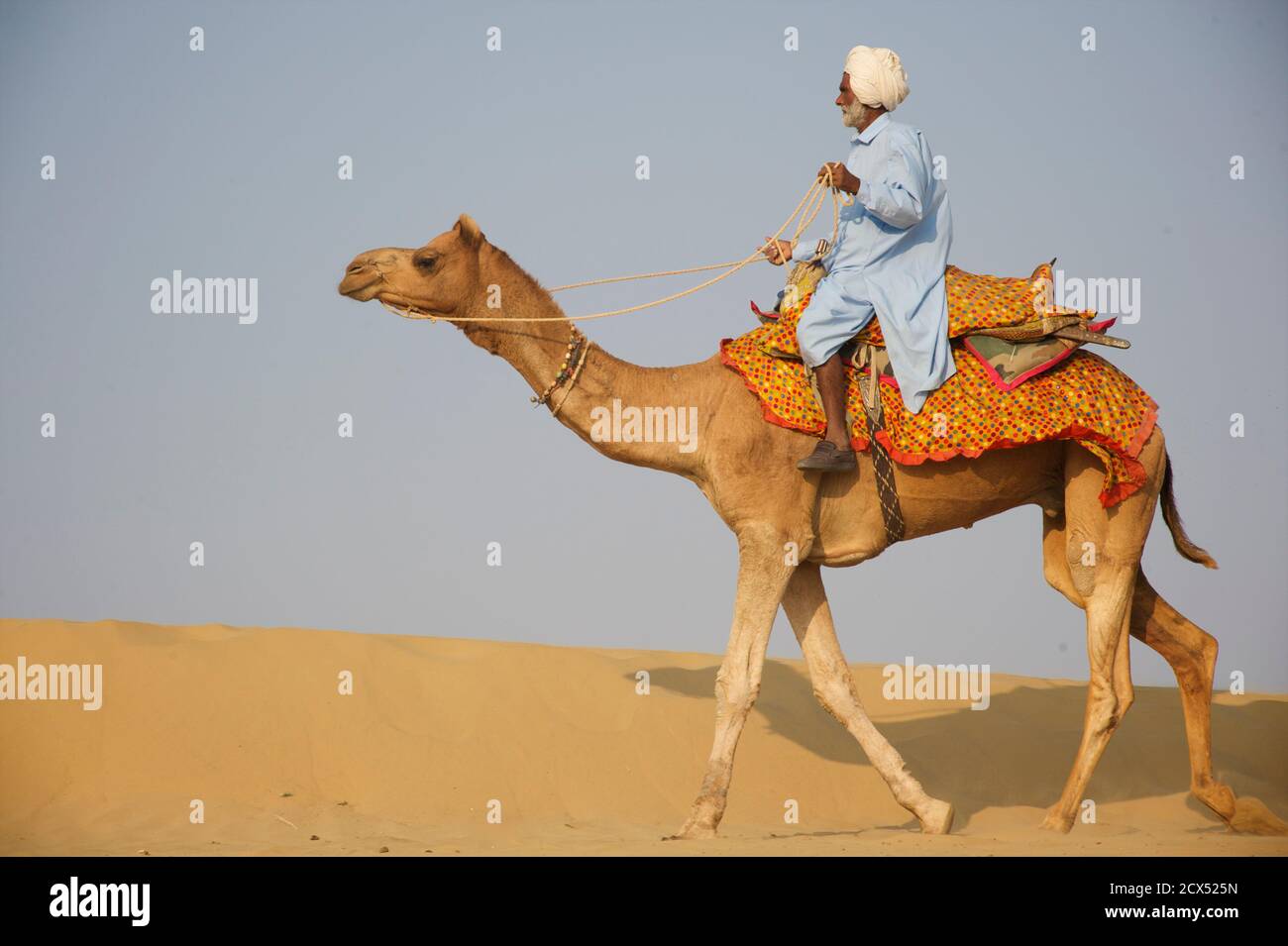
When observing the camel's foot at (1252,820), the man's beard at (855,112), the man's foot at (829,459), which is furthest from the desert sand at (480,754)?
the man's beard at (855,112)

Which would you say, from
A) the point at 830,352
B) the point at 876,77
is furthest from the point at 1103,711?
the point at 876,77

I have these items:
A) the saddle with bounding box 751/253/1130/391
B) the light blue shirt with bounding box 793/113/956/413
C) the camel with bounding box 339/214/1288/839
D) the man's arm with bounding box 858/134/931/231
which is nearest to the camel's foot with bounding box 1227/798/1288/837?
the camel with bounding box 339/214/1288/839

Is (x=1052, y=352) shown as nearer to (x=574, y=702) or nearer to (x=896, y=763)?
(x=896, y=763)

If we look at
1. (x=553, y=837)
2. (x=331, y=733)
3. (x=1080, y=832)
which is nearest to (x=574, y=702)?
(x=331, y=733)

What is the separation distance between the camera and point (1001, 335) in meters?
10.4

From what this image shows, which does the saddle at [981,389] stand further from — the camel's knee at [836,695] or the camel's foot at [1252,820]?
the camel's foot at [1252,820]

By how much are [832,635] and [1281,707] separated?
611 centimetres

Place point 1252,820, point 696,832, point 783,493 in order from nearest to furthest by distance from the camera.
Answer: point 696,832 → point 783,493 → point 1252,820

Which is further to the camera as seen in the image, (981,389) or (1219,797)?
(1219,797)

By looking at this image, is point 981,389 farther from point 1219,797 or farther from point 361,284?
point 361,284

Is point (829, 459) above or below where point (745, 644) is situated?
above

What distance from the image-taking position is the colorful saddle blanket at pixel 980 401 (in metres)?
10.1

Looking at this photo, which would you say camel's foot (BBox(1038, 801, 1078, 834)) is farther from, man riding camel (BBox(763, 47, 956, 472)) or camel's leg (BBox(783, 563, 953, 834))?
man riding camel (BBox(763, 47, 956, 472))

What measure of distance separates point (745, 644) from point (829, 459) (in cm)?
129
